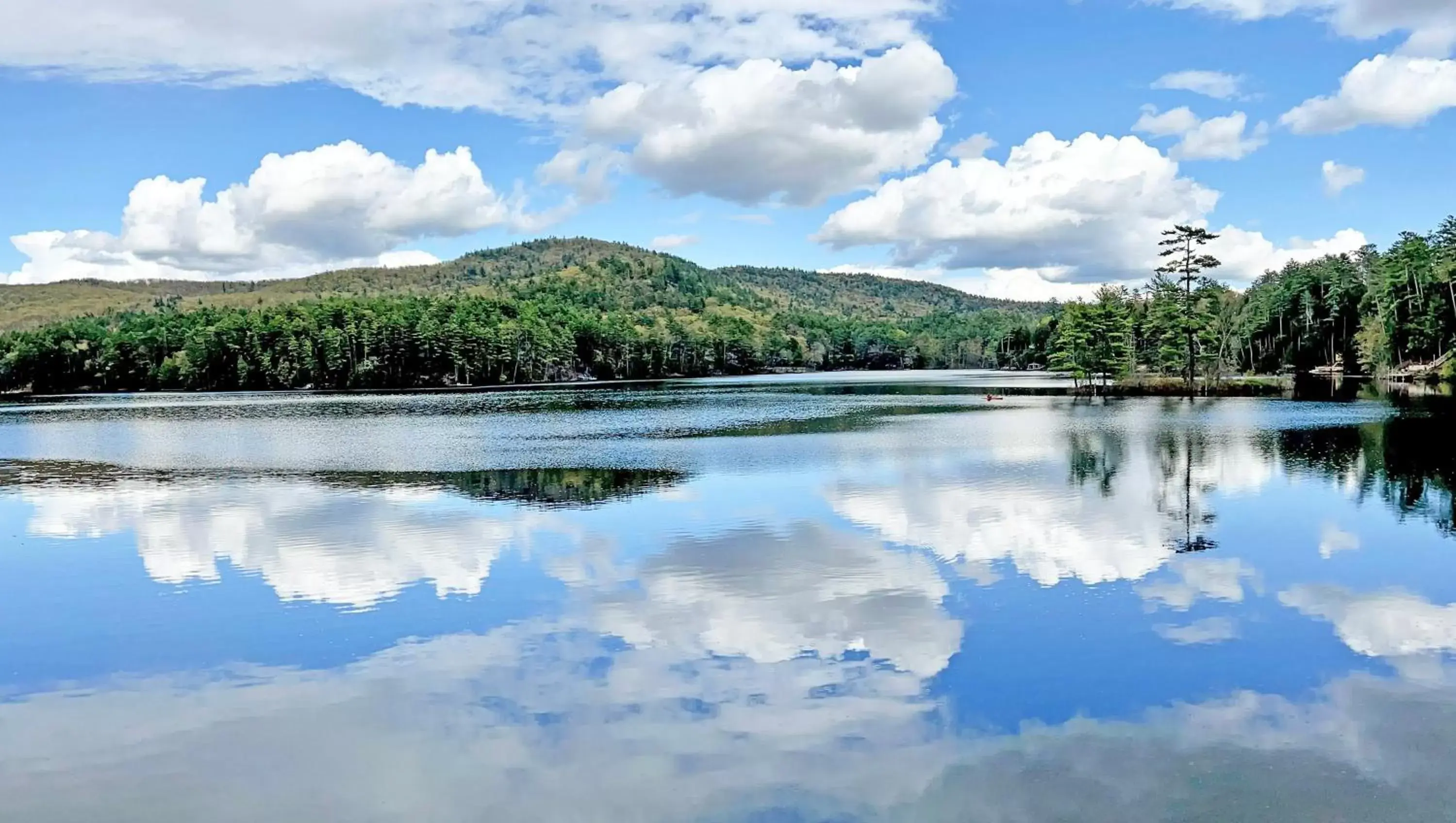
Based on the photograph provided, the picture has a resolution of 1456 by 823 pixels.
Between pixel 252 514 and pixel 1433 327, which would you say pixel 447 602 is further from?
pixel 1433 327

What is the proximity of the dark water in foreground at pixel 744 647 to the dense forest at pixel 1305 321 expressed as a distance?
53.9 meters

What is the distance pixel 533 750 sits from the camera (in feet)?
33.6

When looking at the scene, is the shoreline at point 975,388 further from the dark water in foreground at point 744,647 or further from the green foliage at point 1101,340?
the dark water in foreground at point 744,647

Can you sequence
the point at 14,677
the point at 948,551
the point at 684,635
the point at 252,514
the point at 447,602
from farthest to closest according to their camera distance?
the point at 252,514 → the point at 948,551 → the point at 447,602 → the point at 684,635 → the point at 14,677

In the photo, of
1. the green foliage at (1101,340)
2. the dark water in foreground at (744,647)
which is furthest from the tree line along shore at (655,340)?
the dark water in foreground at (744,647)

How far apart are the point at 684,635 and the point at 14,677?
28.8 feet

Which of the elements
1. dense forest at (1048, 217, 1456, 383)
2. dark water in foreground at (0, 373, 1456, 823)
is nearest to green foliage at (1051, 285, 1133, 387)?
dense forest at (1048, 217, 1456, 383)

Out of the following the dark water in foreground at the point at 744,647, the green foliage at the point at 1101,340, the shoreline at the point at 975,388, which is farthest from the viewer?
the green foliage at the point at 1101,340

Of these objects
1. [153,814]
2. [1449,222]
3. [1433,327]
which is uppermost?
[1449,222]

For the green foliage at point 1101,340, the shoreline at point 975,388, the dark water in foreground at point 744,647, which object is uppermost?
the green foliage at point 1101,340

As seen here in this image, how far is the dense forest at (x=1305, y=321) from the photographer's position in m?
82.1

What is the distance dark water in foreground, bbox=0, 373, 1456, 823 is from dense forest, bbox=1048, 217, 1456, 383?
53.9 metres

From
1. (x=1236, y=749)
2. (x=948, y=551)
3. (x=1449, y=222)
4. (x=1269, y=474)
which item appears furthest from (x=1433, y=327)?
(x=1236, y=749)

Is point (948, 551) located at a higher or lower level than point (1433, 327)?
lower
